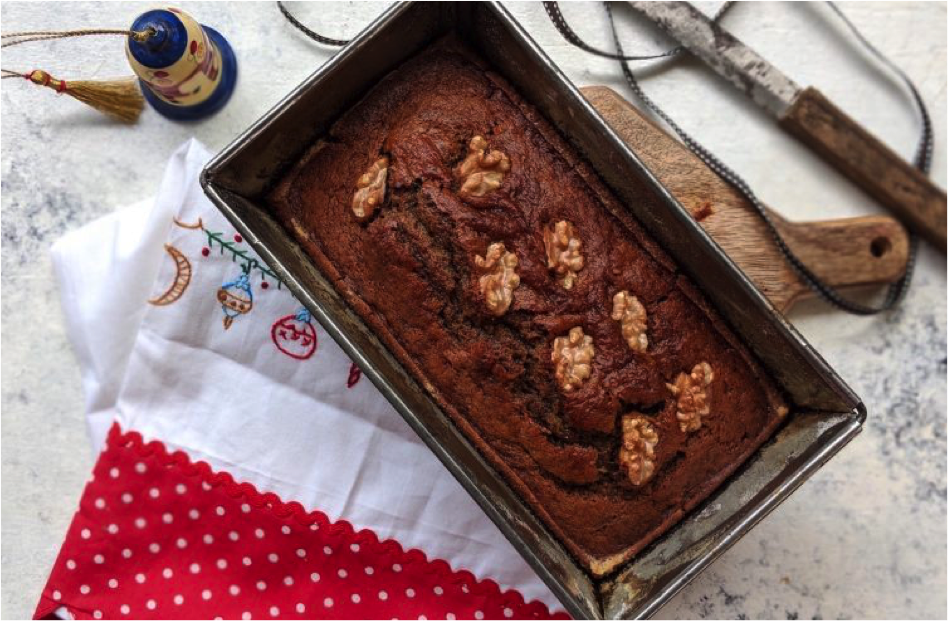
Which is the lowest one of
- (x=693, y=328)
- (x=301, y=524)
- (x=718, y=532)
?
(x=301, y=524)

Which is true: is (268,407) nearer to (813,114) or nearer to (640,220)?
(640,220)

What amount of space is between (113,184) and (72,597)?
951 mm

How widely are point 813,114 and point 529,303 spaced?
2.94 feet

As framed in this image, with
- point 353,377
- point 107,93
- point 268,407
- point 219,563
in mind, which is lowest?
point 219,563

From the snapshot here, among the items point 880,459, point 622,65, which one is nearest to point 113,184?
point 622,65

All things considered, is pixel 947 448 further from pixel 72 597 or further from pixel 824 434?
pixel 72 597

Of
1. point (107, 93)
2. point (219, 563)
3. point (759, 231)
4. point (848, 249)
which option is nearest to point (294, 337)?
point (219, 563)

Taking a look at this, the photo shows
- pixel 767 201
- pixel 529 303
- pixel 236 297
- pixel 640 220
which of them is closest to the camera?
pixel 529 303

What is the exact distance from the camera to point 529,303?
144cm

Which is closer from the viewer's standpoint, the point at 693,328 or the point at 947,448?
the point at 693,328

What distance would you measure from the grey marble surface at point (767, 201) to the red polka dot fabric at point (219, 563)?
18cm

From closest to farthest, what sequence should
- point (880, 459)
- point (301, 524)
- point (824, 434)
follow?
1. point (824, 434)
2. point (301, 524)
3. point (880, 459)

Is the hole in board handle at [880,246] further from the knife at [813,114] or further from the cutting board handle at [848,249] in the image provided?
the knife at [813,114]

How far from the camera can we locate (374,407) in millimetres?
1737
